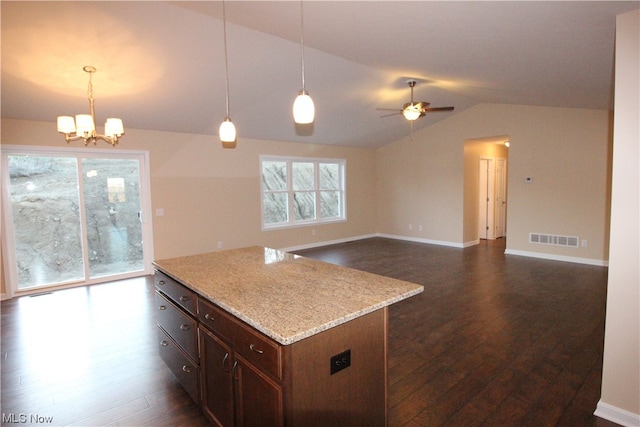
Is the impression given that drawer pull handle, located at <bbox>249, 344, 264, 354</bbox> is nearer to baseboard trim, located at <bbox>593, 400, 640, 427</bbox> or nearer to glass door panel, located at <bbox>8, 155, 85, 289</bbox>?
baseboard trim, located at <bbox>593, 400, 640, 427</bbox>

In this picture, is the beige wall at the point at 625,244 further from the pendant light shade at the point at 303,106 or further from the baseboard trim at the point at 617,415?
the pendant light shade at the point at 303,106

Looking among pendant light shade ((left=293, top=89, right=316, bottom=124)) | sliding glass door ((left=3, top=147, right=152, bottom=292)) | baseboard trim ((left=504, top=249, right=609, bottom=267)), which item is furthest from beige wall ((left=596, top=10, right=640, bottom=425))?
sliding glass door ((left=3, top=147, right=152, bottom=292))

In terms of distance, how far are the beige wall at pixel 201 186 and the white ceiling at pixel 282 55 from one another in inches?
10.6

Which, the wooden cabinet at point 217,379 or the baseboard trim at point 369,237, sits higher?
the wooden cabinet at point 217,379

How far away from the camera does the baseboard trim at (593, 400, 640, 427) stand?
1997 mm

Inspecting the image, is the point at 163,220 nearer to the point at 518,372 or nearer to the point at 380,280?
the point at 380,280

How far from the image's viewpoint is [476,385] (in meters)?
2.39

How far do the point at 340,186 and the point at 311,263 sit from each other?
6.02m

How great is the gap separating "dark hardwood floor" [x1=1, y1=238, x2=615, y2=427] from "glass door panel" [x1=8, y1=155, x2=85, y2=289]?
39 centimetres

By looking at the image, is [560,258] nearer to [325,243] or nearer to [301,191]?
[325,243]

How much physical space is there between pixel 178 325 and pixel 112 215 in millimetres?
3851

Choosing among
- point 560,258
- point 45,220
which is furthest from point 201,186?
point 560,258

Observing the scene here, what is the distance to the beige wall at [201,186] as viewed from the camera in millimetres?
5316

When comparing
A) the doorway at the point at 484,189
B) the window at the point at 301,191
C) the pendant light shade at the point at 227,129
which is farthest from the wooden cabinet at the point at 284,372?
the doorway at the point at 484,189
